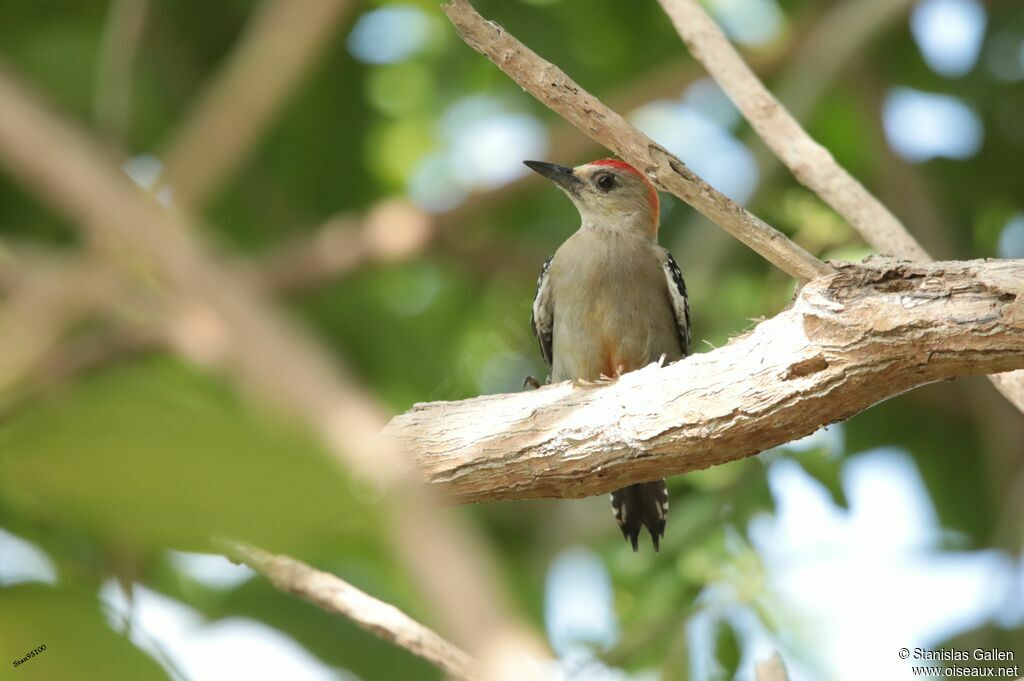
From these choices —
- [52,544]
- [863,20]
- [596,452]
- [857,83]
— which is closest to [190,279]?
[52,544]

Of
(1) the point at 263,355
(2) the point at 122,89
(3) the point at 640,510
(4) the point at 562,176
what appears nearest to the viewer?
(1) the point at 263,355

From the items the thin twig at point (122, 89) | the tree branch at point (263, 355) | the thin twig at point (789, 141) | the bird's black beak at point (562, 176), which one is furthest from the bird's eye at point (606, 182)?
the tree branch at point (263, 355)

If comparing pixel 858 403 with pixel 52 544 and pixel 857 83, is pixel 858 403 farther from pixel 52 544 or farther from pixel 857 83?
pixel 857 83

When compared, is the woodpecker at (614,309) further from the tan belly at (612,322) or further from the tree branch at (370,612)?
the tree branch at (370,612)

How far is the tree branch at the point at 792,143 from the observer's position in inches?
211

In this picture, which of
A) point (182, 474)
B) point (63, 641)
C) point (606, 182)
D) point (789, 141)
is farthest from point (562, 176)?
point (182, 474)

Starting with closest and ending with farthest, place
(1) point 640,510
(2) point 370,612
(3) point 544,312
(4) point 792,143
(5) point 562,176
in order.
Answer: (2) point 370,612 → (4) point 792,143 → (1) point 640,510 → (3) point 544,312 → (5) point 562,176

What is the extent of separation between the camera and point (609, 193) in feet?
25.5

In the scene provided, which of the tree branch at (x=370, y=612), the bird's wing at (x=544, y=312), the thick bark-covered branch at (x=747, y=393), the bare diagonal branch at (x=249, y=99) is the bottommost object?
the bare diagonal branch at (x=249, y=99)

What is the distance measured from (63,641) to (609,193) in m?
6.63

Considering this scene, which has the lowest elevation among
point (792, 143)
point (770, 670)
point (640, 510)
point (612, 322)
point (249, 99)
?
point (249, 99)

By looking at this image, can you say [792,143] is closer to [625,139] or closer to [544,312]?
[625,139]

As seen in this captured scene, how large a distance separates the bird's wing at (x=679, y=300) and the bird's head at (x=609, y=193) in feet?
1.76

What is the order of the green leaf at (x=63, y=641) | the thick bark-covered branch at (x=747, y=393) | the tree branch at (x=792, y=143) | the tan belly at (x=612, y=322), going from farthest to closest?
the tan belly at (x=612, y=322) < the tree branch at (x=792, y=143) < the thick bark-covered branch at (x=747, y=393) < the green leaf at (x=63, y=641)
